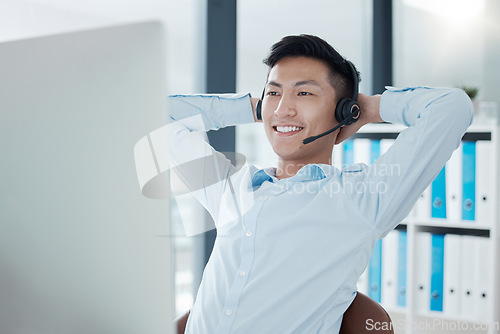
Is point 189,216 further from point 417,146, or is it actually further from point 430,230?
point 430,230

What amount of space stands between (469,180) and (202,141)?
1.41m

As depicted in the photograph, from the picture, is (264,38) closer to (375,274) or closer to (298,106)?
(298,106)

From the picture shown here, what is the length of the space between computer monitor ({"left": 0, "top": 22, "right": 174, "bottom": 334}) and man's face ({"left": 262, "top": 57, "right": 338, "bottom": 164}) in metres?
0.85

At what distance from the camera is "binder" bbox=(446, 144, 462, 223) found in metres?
2.21

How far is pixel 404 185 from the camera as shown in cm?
119

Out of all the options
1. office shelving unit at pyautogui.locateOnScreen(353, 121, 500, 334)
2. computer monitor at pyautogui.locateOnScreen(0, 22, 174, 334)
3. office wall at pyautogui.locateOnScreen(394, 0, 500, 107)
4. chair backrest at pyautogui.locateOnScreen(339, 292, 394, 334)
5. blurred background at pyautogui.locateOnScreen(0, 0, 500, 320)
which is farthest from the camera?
office wall at pyautogui.locateOnScreen(394, 0, 500, 107)

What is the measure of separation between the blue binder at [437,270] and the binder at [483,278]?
148mm

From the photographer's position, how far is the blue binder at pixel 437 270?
88.3 inches

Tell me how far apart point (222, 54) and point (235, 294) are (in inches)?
41.9

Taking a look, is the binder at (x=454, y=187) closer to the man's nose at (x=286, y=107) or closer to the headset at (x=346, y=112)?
the headset at (x=346, y=112)

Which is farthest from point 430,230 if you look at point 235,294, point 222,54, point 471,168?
point 235,294

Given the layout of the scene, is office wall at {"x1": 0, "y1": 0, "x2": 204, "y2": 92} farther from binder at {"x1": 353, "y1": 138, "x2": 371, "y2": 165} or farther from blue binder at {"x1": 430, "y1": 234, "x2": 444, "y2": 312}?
blue binder at {"x1": 430, "y1": 234, "x2": 444, "y2": 312}

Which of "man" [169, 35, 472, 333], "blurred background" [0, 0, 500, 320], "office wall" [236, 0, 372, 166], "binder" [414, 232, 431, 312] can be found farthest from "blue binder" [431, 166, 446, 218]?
"man" [169, 35, 472, 333]

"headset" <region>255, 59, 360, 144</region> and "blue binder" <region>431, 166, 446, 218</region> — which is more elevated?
"headset" <region>255, 59, 360, 144</region>
